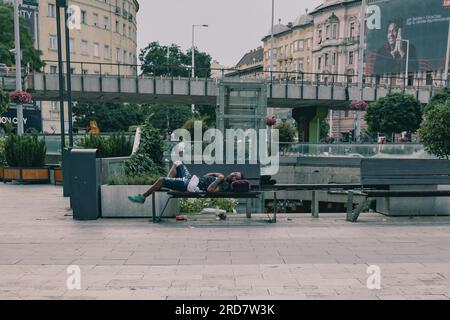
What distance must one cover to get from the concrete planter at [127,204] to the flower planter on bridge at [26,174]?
7803 mm

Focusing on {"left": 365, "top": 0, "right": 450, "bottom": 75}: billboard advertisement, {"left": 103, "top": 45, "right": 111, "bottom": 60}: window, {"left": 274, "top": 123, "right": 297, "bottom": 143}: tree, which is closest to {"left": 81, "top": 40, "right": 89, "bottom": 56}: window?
{"left": 103, "top": 45, "right": 111, "bottom": 60}: window

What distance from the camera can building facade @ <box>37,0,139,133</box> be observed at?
58.2 m

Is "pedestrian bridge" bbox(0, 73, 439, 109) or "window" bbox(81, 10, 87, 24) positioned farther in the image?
"window" bbox(81, 10, 87, 24)

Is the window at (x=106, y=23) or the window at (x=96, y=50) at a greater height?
the window at (x=106, y=23)

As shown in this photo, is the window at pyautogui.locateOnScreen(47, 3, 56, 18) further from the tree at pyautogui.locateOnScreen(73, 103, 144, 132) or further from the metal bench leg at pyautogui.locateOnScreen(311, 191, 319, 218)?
the metal bench leg at pyautogui.locateOnScreen(311, 191, 319, 218)

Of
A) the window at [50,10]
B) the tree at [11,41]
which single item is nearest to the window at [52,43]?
the window at [50,10]

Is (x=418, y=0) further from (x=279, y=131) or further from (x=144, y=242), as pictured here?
(x=144, y=242)

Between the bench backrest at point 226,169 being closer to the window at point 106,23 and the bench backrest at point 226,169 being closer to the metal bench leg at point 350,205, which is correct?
the metal bench leg at point 350,205

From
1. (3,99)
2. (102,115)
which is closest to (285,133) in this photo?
(3,99)

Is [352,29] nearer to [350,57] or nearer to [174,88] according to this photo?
[350,57]

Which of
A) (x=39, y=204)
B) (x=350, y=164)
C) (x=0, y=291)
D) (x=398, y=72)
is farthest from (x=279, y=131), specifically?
(x=398, y=72)

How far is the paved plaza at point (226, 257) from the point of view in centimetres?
428

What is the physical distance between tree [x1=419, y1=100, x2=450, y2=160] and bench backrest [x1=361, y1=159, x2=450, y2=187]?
12.7ft

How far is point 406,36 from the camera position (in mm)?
59344
